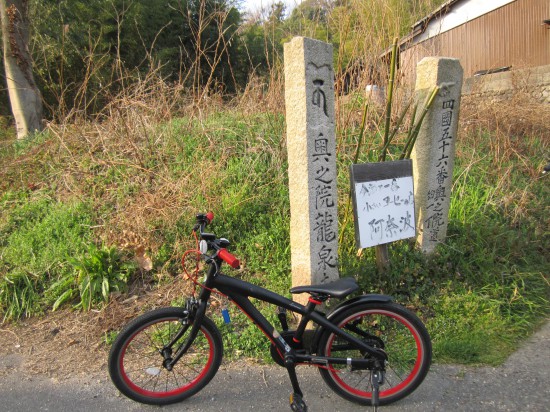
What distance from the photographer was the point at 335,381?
256cm

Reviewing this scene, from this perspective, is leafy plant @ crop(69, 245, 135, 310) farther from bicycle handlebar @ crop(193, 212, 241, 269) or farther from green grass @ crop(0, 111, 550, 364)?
bicycle handlebar @ crop(193, 212, 241, 269)

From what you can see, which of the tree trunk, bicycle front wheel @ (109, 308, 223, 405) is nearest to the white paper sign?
bicycle front wheel @ (109, 308, 223, 405)

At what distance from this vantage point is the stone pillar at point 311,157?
2789 millimetres

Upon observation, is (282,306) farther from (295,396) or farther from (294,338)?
(295,396)

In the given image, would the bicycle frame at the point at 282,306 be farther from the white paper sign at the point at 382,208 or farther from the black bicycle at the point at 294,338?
the white paper sign at the point at 382,208

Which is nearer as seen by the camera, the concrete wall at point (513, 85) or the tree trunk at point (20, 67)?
the tree trunk at point (20, 67)

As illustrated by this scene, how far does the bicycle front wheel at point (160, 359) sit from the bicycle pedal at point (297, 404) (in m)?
0.54

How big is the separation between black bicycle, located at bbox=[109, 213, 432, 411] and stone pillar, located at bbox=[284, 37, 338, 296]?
0.52 metres

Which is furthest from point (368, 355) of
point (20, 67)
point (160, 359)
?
point (20, 67)

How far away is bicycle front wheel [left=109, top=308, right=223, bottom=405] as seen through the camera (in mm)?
2492

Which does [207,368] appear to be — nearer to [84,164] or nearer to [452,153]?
[452,153]

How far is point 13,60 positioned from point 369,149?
20.2 feet

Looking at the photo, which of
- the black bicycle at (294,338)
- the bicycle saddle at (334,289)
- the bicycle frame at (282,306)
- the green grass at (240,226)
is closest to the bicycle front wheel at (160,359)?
the black bicycle at (294,338)

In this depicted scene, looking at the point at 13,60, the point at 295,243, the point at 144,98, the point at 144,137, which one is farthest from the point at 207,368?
the point at 13,60
